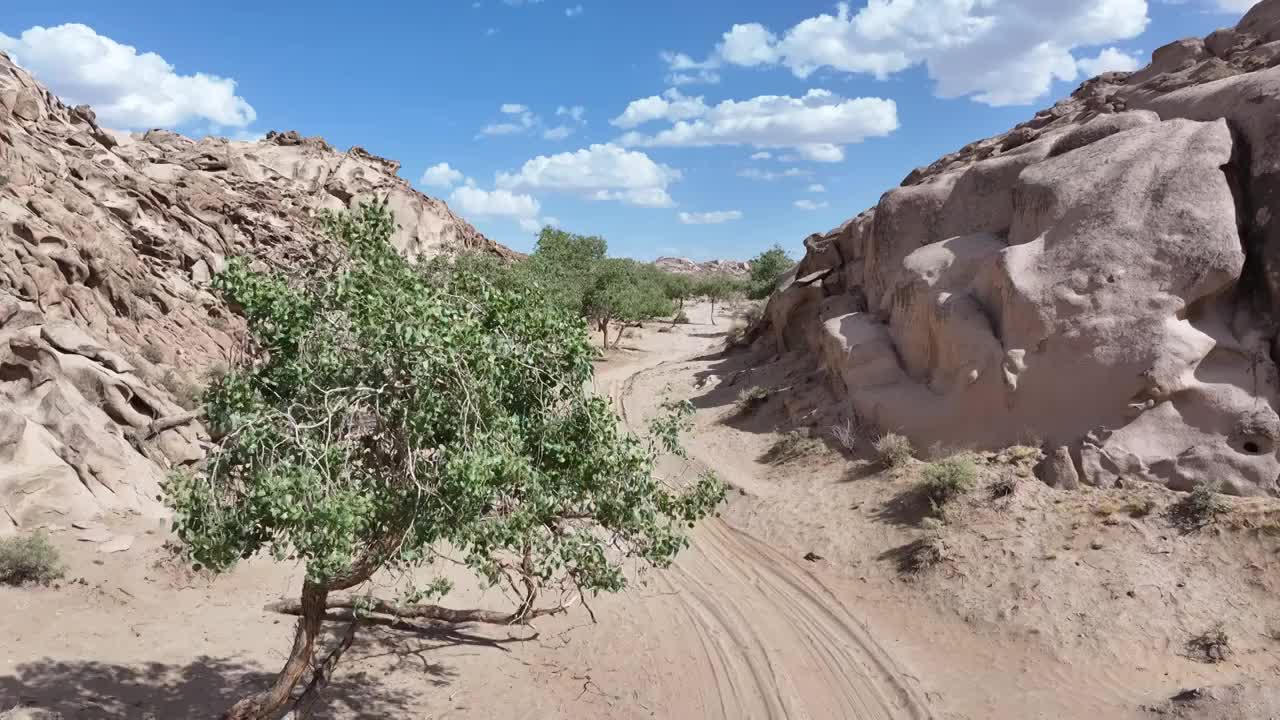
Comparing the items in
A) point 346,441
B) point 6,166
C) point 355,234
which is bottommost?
point 346,441

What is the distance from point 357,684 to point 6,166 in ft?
60.9

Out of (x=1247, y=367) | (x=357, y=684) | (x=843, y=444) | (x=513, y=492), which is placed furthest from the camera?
(x=843, y=444)

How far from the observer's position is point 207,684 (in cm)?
850

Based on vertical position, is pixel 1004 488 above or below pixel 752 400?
below

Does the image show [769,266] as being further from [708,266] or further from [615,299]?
[708,266]

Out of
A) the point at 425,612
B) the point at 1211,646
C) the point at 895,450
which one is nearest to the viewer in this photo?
the point at 1211,646

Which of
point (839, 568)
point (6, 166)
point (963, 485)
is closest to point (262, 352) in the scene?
point (839, 568)

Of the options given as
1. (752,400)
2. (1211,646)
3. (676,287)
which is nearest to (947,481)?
A: (1211,646)

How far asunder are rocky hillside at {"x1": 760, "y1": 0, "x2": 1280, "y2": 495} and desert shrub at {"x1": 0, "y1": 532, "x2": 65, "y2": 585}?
1340 cm

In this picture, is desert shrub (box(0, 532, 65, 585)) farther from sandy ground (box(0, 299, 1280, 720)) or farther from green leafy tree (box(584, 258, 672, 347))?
green leafy tree (box(584, 258, 672, 347))

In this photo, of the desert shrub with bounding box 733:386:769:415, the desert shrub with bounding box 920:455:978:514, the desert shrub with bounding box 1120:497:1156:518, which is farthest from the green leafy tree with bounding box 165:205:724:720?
the desert shrub with bounding box 733:386:769:415

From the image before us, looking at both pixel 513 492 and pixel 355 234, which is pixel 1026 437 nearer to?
pixel 513 492

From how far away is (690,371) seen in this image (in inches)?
1064

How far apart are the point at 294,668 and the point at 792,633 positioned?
6439mm
